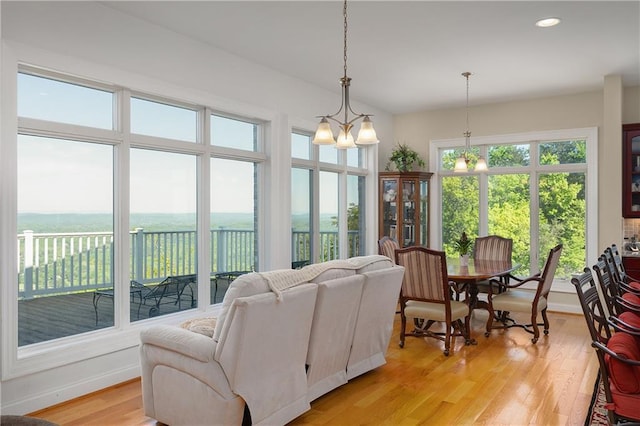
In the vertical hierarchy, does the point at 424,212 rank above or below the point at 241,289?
above

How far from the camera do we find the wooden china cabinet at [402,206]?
7.16 m

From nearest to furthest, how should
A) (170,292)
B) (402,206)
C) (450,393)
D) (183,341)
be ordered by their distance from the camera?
(183,341), (450,393), (170,292), (402,206)

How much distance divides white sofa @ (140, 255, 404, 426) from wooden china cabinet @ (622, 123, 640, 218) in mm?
4107

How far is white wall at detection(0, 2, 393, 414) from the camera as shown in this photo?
→ 3.24m

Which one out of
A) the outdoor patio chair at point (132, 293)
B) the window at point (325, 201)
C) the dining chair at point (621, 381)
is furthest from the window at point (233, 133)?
the dining chair at point (621, 381)

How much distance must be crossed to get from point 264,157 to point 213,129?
0.73 m

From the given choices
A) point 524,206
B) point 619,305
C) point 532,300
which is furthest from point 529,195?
point 619,305

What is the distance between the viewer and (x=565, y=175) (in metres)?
6.72

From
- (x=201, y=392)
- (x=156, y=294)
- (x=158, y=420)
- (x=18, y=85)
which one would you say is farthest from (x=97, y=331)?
(x=18, y=85)

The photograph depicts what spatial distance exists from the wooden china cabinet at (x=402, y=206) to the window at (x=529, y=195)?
0.56m

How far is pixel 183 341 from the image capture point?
284cm

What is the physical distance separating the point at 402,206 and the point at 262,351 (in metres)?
4.74

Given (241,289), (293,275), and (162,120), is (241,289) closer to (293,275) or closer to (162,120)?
(293,275)

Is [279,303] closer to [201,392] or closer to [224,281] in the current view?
[201,392]
